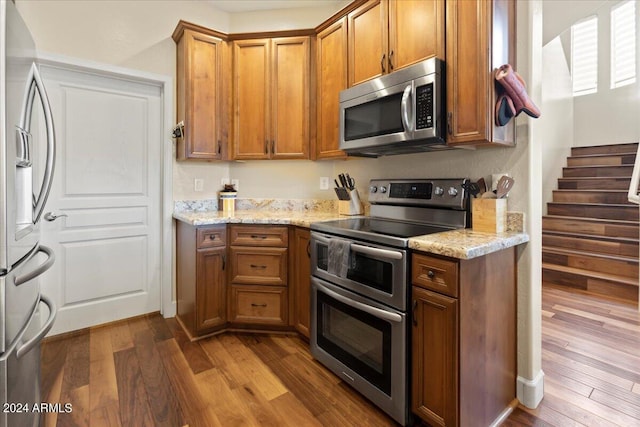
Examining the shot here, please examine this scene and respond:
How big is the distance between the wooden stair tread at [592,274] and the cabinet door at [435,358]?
2.99 meters

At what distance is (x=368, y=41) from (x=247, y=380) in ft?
7.49

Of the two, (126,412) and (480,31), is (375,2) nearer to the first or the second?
(480,31)

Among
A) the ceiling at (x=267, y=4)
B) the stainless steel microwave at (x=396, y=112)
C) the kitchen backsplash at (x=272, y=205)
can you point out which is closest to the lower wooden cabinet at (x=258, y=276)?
the kitchen backsplash at (x=272, y=205)

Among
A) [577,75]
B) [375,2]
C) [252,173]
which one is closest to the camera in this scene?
[375,2]

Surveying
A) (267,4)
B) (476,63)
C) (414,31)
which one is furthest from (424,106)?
(267,4)

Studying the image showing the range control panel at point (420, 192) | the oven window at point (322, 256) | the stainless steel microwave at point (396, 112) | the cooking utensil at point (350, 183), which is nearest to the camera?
the stainless steel microwave at point (396, 112)

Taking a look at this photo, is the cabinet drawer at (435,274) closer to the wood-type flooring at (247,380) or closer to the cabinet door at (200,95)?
the wood-type flooring at (247,380)

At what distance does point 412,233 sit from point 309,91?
1640mm

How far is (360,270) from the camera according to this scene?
1711mm

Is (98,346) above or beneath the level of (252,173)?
beneath

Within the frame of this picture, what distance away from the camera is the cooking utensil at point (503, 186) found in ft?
5.23

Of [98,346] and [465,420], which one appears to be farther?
[98,346]

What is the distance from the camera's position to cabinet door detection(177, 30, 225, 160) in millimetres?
2602

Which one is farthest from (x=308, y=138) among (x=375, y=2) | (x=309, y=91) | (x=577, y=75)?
(x=577, y=75)
